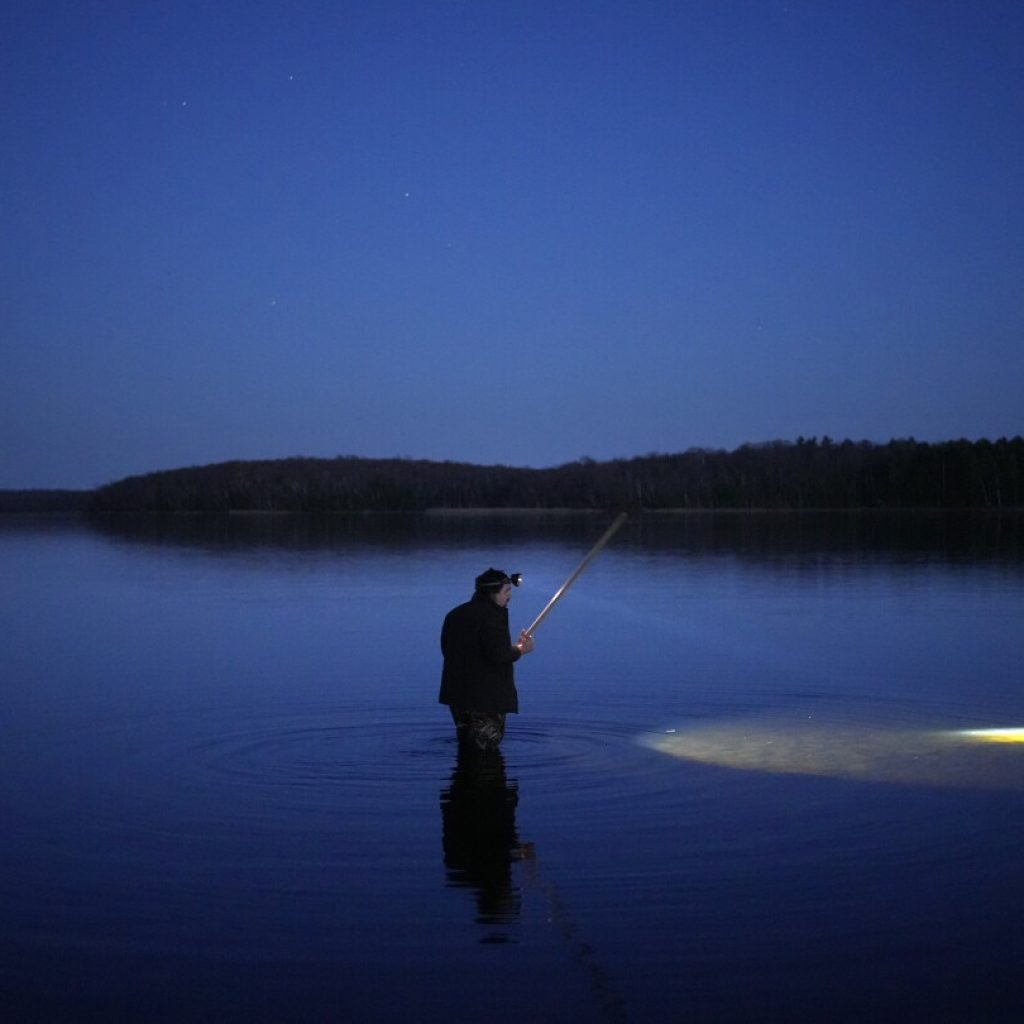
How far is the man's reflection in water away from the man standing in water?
493 millimetres

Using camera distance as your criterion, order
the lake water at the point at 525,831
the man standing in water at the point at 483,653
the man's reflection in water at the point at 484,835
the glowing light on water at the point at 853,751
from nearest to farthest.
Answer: the lake water at the point at 525,831
the man's reflection in water at the point at 484,835
the glowing light on water at the point at 853,751
the man standing in water at the point at 483,653

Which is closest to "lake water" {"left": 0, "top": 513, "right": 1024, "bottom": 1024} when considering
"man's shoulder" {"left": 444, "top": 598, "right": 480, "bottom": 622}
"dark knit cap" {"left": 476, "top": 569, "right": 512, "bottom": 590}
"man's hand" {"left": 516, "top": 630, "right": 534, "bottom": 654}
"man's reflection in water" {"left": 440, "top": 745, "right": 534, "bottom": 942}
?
"man's reflection in water" {"left": 440, "top": 745, "right": 534, "bottom": 942}

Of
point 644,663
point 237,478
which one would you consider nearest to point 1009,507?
point 237,478

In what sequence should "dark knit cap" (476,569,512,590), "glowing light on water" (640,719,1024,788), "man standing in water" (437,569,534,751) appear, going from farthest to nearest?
"dark knit cap" (476,569,512,590)
"man standing in water" (437,569,534,751)
"glowing light on water" (640,719,1024,788)

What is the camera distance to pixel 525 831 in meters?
9.37

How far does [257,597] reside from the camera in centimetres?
3080

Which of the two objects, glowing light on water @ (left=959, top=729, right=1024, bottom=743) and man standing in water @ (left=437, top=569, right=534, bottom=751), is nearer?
man standing in water @ (left=437, top=569, right=534, bottom=751)

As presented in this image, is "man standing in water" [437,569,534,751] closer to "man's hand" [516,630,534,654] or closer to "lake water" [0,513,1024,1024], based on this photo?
"man's hand" [516,630,534,654]

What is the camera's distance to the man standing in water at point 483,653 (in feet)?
37.5

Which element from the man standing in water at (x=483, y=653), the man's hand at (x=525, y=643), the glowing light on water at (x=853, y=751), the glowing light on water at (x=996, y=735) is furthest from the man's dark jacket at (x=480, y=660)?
the glowing light on water at (x=996, y=735)

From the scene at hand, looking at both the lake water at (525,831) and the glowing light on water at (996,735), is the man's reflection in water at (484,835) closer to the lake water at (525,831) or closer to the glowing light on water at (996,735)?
the lake water at (525,831)

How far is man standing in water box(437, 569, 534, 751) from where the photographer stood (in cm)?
1142

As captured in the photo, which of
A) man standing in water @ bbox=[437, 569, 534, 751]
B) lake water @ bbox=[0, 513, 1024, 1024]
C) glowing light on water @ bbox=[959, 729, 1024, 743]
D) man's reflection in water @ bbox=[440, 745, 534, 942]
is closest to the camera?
lake water @ bbox=[0, 513, 1024, 1024]

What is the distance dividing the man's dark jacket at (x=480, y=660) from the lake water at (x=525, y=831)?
20.6 inches
